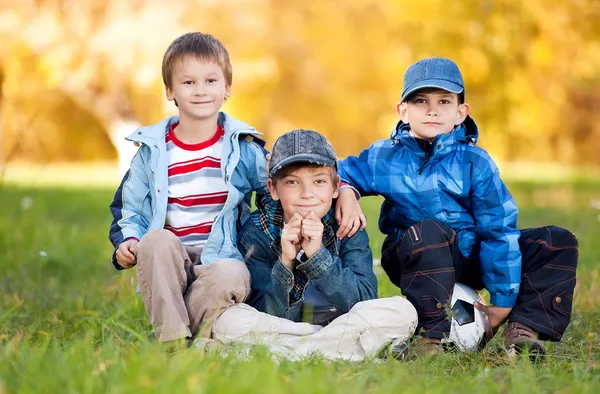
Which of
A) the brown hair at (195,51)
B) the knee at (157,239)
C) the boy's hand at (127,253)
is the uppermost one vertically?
the brown hair at (195,51)

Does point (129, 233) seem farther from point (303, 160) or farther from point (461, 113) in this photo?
point (461, 113)

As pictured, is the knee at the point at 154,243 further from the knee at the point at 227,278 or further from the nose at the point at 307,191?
the nose at the point at 307,191

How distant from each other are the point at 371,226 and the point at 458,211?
3.04 m

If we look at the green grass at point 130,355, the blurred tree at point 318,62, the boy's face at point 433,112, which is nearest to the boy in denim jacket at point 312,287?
the green grass at point 130,355

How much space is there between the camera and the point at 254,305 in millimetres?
3461

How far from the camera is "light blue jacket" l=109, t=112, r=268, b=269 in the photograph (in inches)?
137

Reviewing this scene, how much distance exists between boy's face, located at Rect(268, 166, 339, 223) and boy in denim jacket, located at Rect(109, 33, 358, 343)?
5.4 inches

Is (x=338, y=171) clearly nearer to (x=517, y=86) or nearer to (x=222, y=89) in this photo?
(x=222, y=89)

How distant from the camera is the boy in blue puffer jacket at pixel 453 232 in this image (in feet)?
11.0

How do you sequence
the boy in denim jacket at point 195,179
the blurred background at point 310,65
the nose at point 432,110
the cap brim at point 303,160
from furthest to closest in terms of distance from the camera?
the blurred background at point 310,65 → the nose at point 432,110 → the boy in denim jacket at point 195,179 → the cap brim at point 303,160

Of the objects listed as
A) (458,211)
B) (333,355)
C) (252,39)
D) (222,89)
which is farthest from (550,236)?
(252,39)

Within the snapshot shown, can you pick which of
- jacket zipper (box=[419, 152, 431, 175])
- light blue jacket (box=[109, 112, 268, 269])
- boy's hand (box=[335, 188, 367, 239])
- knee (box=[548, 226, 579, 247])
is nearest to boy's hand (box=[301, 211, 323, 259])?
boy's hand (box=[335, 188, 367, 239])

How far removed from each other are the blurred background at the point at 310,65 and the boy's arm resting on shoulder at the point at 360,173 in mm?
1950

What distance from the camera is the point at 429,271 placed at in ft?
11.0
